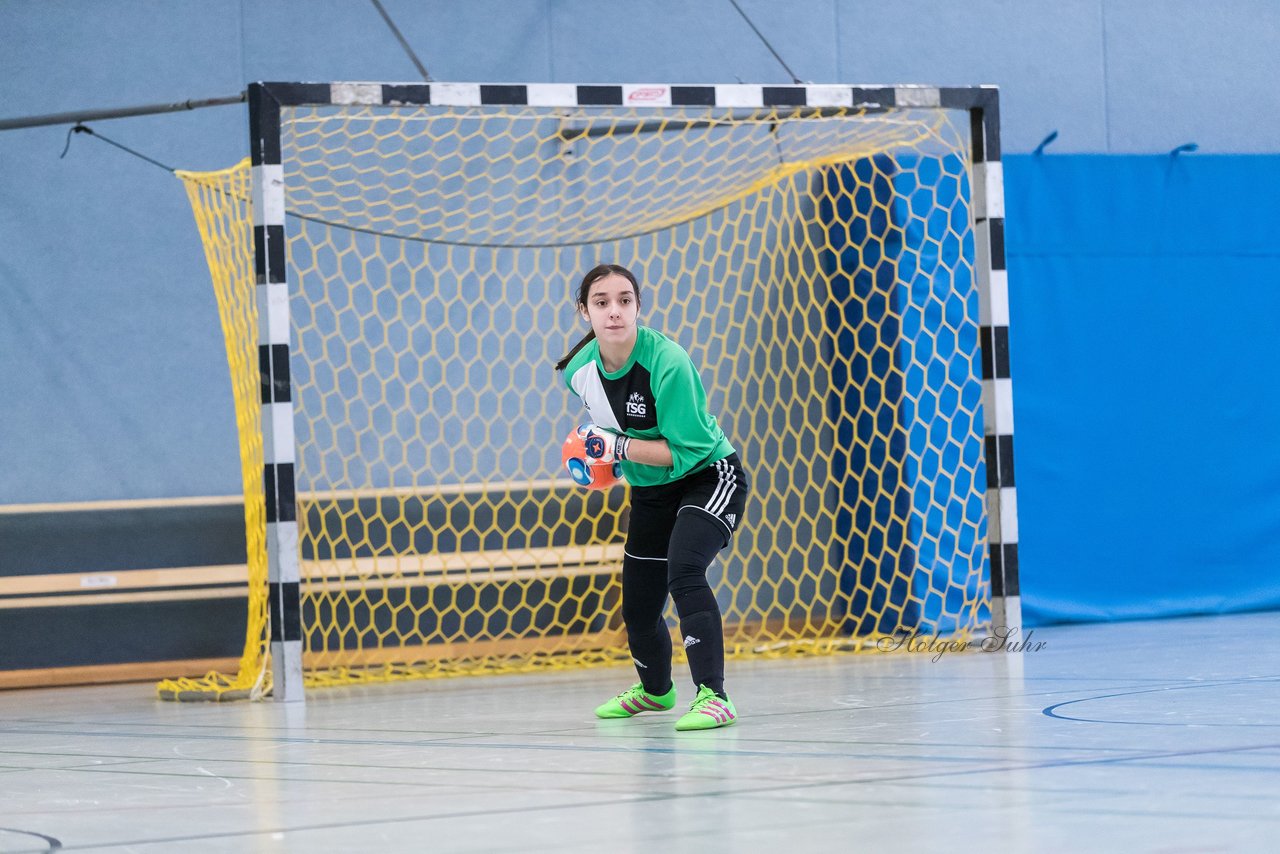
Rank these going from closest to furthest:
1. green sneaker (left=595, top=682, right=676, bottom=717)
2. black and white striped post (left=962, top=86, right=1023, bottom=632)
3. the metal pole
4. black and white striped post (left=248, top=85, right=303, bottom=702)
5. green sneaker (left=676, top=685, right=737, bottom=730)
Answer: green sneaker (left=676, top=685, right=737, bottom=730), green sneaker (left=595, top=682, right=676, bottom=717), black and white striped post (left=248, top=85, right=303, bottom=702), the metal pole, black and white striped post (left=962, top=86, right=1023, bottom=632)

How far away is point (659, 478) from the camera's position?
15.2ft

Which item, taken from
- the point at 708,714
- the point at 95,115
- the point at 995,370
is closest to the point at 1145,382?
the point at 995,370

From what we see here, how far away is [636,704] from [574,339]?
11.3 feet

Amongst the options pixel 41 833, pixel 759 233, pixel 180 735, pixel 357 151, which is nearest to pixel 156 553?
pixel 357 151

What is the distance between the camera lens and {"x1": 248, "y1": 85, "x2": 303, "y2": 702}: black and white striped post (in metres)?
5.77

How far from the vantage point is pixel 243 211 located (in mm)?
7086

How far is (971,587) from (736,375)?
1.49 meters

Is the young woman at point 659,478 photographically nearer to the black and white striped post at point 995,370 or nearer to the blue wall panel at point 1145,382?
the black and white striped post at point 995,370

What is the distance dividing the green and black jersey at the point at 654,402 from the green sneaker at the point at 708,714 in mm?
604

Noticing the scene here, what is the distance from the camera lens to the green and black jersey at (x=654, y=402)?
14.6ft

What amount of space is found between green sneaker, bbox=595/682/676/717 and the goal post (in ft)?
7.70

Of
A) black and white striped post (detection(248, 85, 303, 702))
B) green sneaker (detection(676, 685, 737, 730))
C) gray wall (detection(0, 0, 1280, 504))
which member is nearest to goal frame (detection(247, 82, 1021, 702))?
black and white striped post (detection(248, 85, 303, 702))

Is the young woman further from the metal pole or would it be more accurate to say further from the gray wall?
the gray wall

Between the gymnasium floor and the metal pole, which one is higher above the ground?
the metal pole
